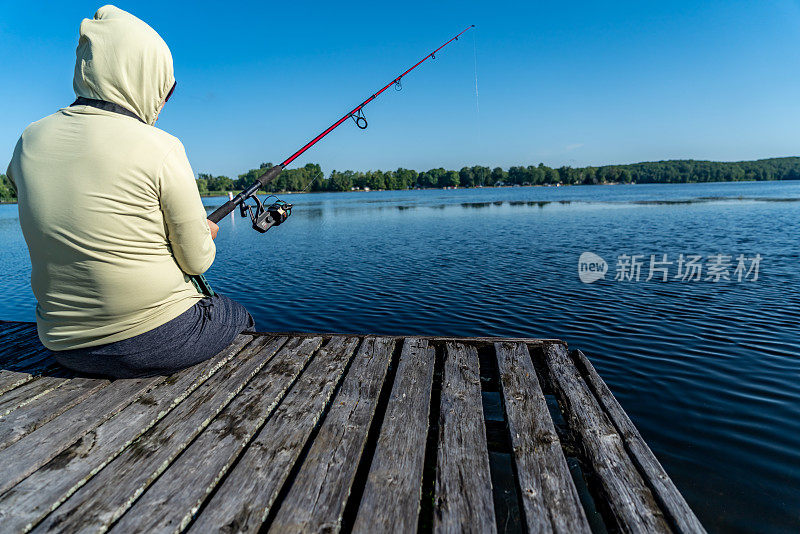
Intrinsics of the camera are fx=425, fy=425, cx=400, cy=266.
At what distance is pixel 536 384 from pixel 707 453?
2.19 m

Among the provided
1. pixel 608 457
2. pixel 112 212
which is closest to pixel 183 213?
pixel 112 212

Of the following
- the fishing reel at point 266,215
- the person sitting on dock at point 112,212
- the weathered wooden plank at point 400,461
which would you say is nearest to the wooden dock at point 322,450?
the weathered wooden plank at point 400,461

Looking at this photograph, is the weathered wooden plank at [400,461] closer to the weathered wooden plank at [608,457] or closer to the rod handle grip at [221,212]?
the weathered wooden plank at [608,457]

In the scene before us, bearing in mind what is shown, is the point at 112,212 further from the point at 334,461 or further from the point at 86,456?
the point at 334,461

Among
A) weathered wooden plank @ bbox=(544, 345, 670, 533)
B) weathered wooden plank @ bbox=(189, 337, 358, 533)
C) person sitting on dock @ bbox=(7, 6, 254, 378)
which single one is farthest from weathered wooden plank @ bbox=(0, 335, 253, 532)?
weathered wooden plank @ bbox=(544, 345, 670, 533)

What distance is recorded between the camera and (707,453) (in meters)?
3.99

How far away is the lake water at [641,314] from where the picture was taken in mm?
3906

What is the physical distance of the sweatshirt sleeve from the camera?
8.71 ft

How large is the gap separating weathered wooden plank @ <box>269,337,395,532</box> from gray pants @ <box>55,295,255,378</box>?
1.18 m

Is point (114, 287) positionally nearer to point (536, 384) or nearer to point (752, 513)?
point (536, 384)

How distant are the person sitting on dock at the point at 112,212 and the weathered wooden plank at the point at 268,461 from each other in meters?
1.05

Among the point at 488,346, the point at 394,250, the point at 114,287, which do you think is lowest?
the point at 394,250

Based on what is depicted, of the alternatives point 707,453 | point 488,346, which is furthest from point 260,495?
point 707,453

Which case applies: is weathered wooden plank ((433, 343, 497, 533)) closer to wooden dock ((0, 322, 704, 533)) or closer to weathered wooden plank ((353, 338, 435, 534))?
wooden dock ((0, 322, 704, 533))
